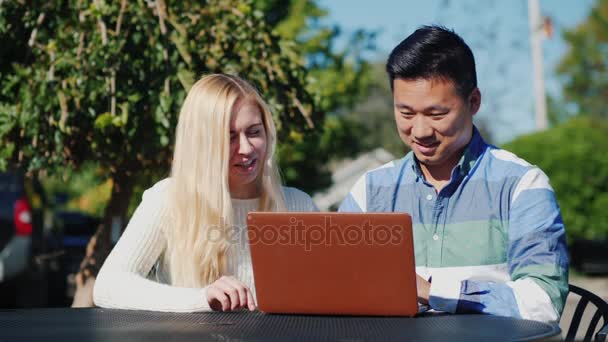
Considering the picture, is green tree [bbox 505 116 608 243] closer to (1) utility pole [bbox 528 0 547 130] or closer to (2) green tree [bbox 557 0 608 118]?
(1) utility pole [bbox 528 0 547 130]

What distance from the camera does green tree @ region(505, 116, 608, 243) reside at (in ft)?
39.5

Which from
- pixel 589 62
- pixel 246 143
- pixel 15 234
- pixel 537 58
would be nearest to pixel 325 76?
pixel 15 234

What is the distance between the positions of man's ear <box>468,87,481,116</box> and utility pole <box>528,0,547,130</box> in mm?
11706

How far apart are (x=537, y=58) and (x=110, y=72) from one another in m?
11.4

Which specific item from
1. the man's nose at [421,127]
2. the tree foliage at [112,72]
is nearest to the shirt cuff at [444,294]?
the man's nose at [421,127]

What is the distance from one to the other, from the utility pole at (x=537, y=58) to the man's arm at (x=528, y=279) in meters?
11.9

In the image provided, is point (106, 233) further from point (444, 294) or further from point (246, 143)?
point (444, 294)

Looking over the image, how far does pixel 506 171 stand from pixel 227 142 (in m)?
0.81

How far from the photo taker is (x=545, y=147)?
12.6 metres

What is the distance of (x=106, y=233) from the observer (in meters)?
4.30

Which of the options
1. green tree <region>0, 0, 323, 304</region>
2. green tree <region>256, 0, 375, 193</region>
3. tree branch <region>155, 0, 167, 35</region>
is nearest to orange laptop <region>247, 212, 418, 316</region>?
green tree <region>0, 0, 323, 304</region>

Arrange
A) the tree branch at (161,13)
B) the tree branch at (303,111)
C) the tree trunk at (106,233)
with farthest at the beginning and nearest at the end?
1. the tree trunk at (106,233)
2. the tree branch at (303,111)
3. the tree branch at (161,13)

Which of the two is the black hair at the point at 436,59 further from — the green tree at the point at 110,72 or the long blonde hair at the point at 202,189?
the green tree at the point at 110,72

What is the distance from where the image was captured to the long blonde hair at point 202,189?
8.38 ft
